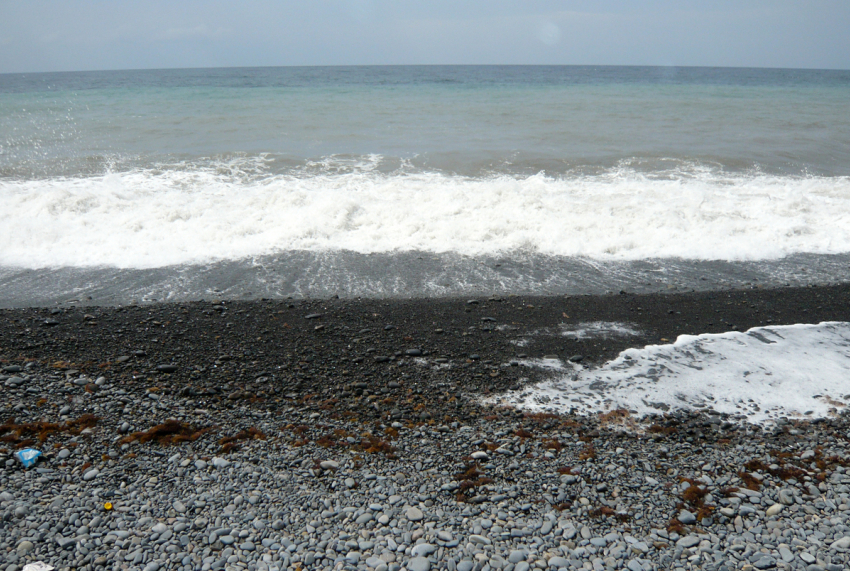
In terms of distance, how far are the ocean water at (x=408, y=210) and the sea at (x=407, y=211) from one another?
6cm

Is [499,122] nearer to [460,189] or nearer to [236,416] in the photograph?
[460,189]

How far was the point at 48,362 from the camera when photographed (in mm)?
6090

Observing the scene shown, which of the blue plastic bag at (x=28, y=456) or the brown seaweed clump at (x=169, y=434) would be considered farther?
the brown seaweed clump at (x=169, y=434)

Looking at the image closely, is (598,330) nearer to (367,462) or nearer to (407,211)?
(367,462)

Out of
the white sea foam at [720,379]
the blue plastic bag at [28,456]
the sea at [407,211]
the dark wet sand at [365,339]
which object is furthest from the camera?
the sea at [407,211]

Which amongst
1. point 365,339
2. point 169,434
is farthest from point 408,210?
point 169,434

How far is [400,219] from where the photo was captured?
472 inches

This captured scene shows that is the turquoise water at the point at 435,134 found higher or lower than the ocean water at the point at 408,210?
higher

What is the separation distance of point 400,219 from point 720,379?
24.9ft

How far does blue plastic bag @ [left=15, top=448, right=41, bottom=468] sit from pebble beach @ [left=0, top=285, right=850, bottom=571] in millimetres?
48

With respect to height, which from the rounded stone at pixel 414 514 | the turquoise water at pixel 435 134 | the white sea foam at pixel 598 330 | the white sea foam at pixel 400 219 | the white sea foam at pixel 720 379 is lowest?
the rounded stone at pixel 414 514

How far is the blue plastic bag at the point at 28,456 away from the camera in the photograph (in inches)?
172

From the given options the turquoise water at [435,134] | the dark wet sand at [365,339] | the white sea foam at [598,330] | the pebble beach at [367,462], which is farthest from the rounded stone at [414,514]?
the turquoise water at [435,134]

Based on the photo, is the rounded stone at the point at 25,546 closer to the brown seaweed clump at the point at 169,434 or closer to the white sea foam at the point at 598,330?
the brown seaweed clump at the point at 169,434
